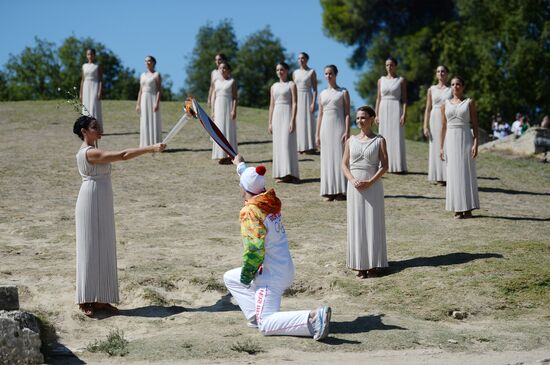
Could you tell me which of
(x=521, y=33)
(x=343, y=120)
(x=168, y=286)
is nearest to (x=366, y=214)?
(x=168, y=286)

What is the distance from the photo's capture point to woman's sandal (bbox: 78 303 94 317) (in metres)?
10.2

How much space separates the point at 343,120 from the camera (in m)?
16.5

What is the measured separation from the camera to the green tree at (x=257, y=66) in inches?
2350

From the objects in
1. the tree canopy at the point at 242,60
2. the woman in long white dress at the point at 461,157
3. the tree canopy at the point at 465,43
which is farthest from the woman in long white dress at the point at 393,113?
the tree canopy at the point at 242,60

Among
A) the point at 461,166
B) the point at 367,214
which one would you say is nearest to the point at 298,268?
the point at 367,214

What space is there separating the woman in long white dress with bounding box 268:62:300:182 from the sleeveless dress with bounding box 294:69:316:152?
2.47 meters

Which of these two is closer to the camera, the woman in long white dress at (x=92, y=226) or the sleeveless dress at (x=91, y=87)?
the woman in long white dress at (x=92, y=226)

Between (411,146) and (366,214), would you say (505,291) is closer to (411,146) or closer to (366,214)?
(366,214)

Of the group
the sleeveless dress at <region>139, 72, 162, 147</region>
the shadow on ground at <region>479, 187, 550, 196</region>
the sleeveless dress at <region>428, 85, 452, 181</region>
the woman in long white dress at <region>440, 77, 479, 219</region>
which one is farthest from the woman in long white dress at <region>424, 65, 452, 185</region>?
the sleeveless dress at <region>139, 72, 162, 147</region>

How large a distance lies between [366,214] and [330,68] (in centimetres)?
511

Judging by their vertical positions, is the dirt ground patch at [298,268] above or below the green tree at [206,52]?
below

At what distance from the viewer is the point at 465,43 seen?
40.6m

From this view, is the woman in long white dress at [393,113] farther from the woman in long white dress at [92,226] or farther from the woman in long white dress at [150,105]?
the woman in long white dress at [92,226]

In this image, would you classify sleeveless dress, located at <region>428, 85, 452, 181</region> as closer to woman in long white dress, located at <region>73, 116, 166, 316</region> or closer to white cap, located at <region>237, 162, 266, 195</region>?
white cap, located at <region>237, 162, 266, 195</region>
